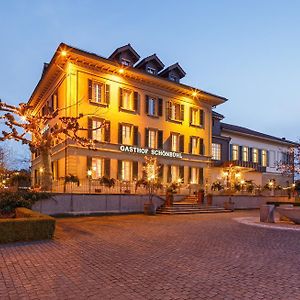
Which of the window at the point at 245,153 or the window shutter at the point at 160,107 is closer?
the window shutter at the point at 160,107

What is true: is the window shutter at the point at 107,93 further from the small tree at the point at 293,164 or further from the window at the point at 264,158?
the window at the point at 264,158

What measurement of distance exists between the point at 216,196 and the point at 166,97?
11.4 meters

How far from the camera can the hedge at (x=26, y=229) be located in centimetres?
1158

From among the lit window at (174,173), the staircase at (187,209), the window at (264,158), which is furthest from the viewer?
the window at (264,158)

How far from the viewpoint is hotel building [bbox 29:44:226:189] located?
29.2 meters

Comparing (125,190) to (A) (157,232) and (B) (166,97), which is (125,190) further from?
(A) (157,232)

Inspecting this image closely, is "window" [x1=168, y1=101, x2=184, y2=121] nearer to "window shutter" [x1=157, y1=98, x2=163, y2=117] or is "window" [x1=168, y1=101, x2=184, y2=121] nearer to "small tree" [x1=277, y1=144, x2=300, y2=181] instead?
"window shutter" [x1=157, y1=98, x2=163, y2=117]

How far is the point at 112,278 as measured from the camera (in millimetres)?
7348

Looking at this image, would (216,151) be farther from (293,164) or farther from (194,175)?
(293,164)

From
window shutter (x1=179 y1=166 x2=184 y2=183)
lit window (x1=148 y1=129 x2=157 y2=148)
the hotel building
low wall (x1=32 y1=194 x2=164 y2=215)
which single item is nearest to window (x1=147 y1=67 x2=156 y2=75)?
the hotel building

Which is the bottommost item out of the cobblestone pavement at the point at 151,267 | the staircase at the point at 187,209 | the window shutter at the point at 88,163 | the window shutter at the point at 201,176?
the staircase at the point at 187,209

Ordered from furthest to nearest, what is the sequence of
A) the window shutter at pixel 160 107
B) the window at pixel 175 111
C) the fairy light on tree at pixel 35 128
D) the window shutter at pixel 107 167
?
the window at pixel 175 111
the window shutter at pixel 160 107
the window shutter at pixel 107 167
the fairy light on tree at pixel 35 128

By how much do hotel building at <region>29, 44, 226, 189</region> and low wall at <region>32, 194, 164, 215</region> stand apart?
552 centimetres

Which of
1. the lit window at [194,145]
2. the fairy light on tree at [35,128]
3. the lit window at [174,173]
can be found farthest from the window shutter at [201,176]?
the fairy light on tree at [35,128]
